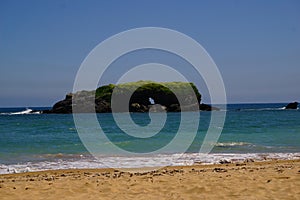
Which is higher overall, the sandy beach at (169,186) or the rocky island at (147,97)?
the rocky island at (147,97)

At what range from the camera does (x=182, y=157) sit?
1730 centimetres

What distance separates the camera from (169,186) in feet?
30.5

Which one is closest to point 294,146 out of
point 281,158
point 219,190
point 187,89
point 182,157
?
point 281,158

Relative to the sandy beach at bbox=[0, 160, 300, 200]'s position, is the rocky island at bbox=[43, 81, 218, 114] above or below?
above

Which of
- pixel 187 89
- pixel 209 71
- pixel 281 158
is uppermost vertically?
pixel 187 89

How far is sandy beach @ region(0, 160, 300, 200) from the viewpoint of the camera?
828cm

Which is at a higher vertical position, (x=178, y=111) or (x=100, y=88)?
Result: (x=100, y=88)

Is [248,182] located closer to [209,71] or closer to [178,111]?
[209,71]

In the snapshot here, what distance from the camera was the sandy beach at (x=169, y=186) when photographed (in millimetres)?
8281

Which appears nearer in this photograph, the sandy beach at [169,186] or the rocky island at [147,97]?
the sandy beach at [169,186]

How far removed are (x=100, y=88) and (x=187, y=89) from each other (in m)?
20.3

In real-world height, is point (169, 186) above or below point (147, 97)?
below

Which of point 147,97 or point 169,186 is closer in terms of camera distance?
point 169,186

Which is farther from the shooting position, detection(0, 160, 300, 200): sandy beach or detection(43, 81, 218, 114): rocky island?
detection(43, 81, 218, 114): rocky island
